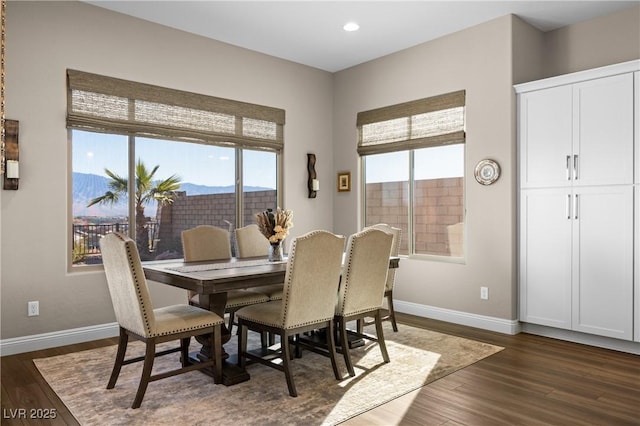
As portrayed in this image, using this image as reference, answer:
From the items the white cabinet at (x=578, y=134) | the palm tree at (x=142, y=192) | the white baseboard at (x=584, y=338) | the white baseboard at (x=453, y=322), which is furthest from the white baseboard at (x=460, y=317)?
the palm tree at (x=142, y=192)

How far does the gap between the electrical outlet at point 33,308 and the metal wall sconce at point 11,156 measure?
96cm

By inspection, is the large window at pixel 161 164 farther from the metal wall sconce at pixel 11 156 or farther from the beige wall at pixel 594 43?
the beige wall at pixel 594 43

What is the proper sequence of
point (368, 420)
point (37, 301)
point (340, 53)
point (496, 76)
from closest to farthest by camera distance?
point (368, 420), point (37, 301), point (496, 76), point (340, 53)

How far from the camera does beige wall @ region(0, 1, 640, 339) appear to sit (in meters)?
3.87

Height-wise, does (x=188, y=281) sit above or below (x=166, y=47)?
below

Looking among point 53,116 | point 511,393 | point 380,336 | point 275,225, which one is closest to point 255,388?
point 380,336

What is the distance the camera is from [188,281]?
9.61 ft

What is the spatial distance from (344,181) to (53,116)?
11.0 feet

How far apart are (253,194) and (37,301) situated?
2.44 m

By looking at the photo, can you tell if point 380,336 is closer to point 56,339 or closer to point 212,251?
point 212,251

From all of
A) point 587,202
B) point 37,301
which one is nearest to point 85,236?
point 37,301

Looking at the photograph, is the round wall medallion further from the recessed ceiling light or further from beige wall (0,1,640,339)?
the recessed ceiling light

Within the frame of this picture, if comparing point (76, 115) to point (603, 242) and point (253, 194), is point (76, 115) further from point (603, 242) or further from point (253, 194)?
point (603, 242)

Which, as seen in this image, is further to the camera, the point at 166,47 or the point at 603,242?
the point at 166,47
